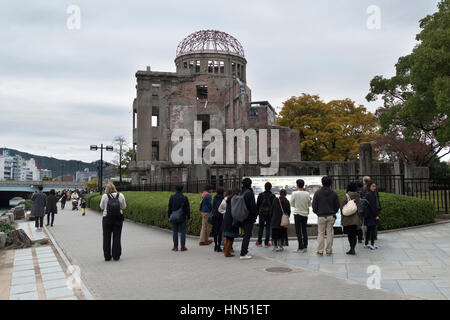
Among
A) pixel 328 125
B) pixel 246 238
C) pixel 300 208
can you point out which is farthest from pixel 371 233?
pixel 328 125

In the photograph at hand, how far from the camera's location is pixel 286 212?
1016 cm

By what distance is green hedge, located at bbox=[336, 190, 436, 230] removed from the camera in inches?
505

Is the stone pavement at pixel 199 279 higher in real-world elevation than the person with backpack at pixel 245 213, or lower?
lower

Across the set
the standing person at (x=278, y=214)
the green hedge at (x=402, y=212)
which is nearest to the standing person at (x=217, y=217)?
the standing person at (x=278, y=214)

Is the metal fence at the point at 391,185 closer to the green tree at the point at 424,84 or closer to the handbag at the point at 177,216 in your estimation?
the handbag at the point at 177,216

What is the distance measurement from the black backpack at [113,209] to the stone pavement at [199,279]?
42.3 inches

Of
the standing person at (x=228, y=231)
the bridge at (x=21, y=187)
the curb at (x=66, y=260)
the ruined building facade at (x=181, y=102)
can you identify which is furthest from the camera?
the bridge at (x=21, y=187)

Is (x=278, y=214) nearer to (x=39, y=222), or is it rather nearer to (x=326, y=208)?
(x=326, y=208)

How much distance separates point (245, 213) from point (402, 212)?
22.2ft

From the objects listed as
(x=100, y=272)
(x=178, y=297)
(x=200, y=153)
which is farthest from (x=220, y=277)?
(x=200, y=153)

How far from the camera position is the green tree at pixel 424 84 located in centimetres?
1975

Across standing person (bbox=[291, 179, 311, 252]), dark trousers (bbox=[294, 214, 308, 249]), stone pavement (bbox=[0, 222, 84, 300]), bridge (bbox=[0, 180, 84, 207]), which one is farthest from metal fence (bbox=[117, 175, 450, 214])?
bridge (bbox=[0, 180, 84, 207])

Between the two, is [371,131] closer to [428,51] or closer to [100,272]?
[428,51]

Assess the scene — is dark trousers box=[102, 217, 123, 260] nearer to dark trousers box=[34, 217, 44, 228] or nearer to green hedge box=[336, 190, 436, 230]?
green hedge box=[336, 190, 436, 230]
